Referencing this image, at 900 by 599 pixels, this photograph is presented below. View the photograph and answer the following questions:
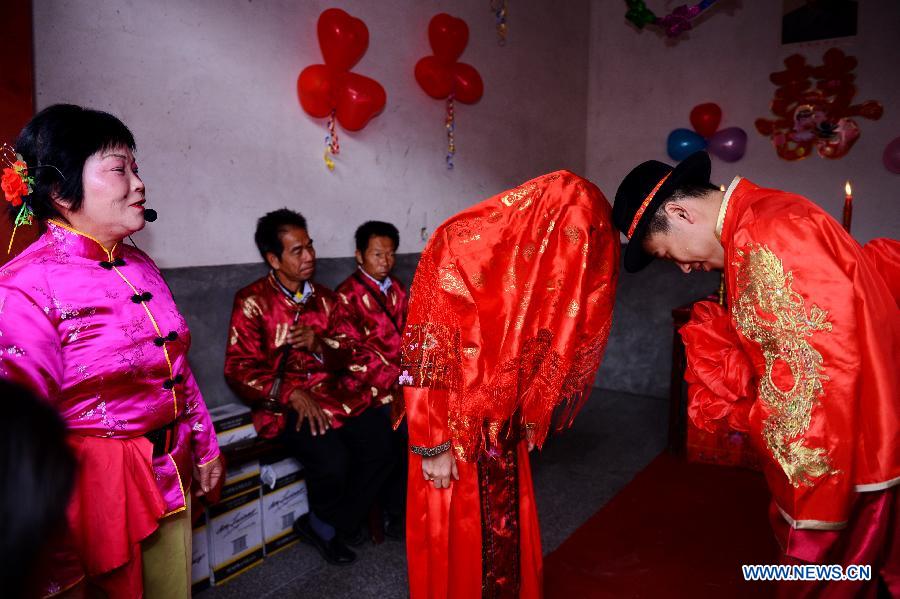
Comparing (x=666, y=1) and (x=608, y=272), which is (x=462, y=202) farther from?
(x=666, y=1)

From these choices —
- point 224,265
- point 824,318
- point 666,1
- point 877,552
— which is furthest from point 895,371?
point 666,1

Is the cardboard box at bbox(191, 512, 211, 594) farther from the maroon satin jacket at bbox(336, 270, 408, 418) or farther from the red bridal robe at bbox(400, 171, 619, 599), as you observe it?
the red bridal robe at bbox(400, 171, 619, 599)

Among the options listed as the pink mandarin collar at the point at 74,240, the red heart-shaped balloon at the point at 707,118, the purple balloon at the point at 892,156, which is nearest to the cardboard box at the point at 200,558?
the pink mandarin collar at the point at 74,240

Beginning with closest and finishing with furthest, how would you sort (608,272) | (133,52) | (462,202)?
(608,272) < (133,52) < (462,202)

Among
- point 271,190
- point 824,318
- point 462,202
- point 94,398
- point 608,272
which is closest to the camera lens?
point 824,318

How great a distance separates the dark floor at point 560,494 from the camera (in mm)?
2066

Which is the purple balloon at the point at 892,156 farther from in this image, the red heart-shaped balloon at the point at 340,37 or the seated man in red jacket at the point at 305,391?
the seated man in red jacket at the point at 305,391

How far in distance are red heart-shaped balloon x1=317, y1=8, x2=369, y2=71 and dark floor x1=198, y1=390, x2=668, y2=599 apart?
7.30 feet

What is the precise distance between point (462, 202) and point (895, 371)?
293 centimetres

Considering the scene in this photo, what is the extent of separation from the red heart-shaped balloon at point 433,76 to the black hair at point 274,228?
1.27m

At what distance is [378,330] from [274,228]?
0.64 meters

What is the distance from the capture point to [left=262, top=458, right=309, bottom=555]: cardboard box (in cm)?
228

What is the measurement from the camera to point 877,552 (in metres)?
1.06

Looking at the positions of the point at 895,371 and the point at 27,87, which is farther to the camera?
the point at 27,87
